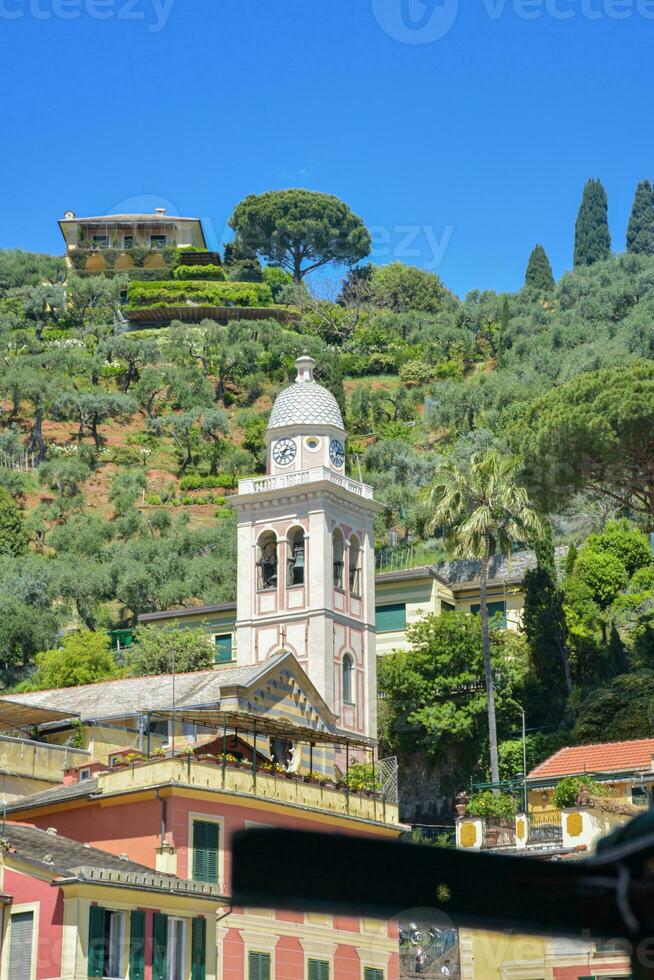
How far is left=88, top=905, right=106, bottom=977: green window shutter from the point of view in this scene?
28203 mm

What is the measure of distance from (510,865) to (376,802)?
40.8 m

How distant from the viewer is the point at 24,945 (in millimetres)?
28312

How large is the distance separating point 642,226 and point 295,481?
115451 mm

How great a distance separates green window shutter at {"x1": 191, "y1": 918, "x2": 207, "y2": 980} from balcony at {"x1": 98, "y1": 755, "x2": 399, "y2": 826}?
445cm

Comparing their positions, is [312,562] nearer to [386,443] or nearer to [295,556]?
[295,556]

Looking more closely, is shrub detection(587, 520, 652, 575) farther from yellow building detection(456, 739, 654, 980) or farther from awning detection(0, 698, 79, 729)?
awning detection(0, 698, 79, 729)

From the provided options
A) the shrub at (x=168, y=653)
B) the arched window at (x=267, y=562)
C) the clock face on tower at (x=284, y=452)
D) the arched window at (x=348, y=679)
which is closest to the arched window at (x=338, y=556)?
the arched window at (x=267, y=562)

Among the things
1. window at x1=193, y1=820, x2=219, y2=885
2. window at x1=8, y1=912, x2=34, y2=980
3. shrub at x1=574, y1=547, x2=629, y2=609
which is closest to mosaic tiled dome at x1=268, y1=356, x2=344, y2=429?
shrub at x1=574, y1=547, x2=629, y2=609

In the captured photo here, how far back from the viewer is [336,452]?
6088 cm

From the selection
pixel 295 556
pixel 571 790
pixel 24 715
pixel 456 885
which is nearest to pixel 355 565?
pixel 295 556

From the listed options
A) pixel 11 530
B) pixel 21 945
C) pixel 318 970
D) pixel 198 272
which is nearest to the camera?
pixel 21 945

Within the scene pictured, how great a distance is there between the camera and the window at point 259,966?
32406 millimetres

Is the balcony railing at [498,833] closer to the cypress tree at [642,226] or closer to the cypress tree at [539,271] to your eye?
the cypress tree at [539,271]

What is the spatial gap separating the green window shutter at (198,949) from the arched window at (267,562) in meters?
29.0
